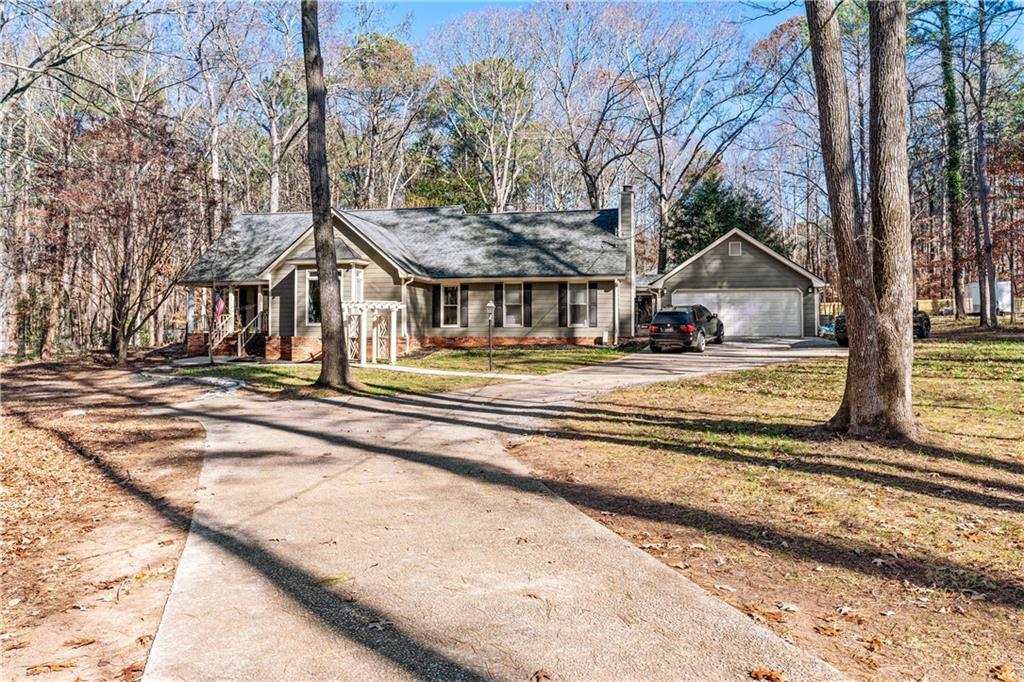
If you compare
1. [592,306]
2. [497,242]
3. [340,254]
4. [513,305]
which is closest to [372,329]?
[340,254]

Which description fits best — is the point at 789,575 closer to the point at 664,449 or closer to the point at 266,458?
the point at 664,449

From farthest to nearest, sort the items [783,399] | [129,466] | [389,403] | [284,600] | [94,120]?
1. [94,120]
2. [389,403]
3. [783,399]
4. [129,466]
5. [284,600]

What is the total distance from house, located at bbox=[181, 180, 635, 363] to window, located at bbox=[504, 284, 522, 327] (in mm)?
39

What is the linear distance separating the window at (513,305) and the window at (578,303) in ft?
6.45

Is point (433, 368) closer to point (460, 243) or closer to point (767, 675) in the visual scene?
point (460, 243)

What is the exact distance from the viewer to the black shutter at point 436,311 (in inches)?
969

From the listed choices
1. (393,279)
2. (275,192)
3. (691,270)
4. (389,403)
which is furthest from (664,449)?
(275,192)

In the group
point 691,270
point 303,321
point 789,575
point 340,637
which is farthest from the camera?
point 691,270

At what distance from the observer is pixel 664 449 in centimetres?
735

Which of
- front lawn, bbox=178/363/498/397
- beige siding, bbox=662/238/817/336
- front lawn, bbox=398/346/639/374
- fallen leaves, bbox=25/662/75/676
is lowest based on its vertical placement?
fallen leaves, bbox=25/662/75/676

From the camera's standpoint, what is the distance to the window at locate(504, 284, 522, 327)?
2452cm

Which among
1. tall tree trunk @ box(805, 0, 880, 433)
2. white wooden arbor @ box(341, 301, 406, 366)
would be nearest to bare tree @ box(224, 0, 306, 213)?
white wooden arbor @ box(341, 301, 406, 366)

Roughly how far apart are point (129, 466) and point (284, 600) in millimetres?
4654

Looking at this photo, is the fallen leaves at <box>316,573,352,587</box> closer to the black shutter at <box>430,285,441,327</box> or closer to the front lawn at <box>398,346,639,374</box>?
→ the front lawn at <box>398,346,639,374</box>
